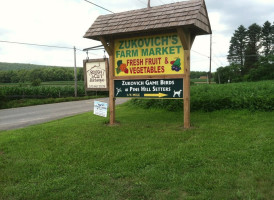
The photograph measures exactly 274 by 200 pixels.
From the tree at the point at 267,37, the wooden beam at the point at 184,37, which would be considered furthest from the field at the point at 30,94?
the tree at the point at 267,37

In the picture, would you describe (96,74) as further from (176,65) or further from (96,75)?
(176,65)

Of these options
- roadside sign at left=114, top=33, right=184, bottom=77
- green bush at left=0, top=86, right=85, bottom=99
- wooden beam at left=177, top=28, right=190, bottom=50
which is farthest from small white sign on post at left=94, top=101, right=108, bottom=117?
green bush at left=0, top=86, right=85, bottom=99

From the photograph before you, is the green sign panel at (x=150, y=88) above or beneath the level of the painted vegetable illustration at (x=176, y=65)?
beneath

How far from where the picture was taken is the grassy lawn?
364 centimetres

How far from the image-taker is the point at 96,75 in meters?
9.44

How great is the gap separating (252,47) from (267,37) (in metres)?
4.24

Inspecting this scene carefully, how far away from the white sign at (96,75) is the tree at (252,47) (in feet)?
213

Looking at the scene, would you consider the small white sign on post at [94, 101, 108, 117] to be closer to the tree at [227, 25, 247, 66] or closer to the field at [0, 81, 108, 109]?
the field at [0, 81, 108, 109]

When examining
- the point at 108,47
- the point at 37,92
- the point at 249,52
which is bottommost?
the point at 37,92

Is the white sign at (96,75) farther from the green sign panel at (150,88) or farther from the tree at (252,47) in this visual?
the tree at (252,47)

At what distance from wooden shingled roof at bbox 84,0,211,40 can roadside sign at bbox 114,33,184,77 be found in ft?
1.08

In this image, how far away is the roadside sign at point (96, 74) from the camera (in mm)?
9141

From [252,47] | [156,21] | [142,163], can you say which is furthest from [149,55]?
[252,47]

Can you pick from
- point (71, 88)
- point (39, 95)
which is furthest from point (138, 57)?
point (71, 88)
